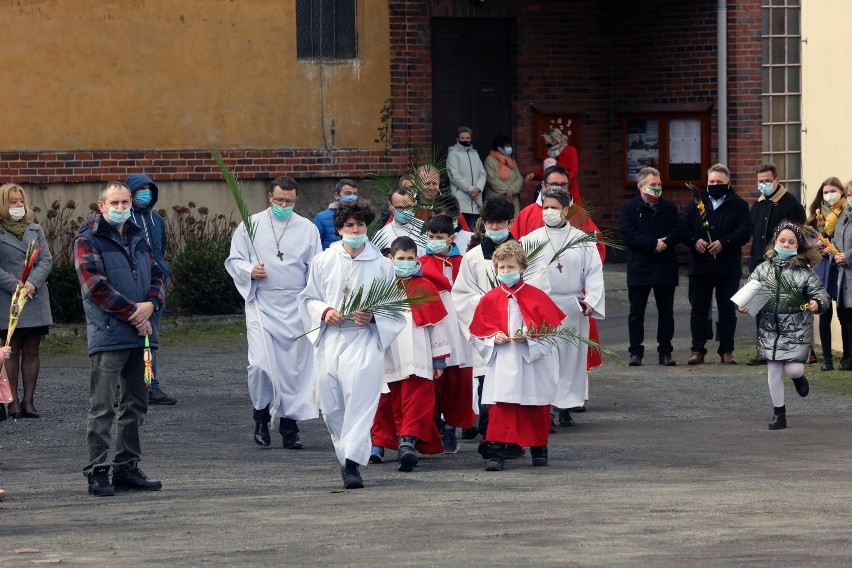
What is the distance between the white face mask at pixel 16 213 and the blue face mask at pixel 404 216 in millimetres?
3043

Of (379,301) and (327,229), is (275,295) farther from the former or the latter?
(327,229)

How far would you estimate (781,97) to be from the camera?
77.7ft

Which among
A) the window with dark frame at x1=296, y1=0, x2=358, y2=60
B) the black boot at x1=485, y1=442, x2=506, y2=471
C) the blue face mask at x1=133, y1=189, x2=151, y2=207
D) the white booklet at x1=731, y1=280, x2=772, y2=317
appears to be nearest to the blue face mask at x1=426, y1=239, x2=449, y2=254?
the black boot at x1=485, y1=442, x2=506, y2=471

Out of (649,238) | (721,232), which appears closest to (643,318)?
(649,238)

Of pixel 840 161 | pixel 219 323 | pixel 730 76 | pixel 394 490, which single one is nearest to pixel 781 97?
pixel 730 76

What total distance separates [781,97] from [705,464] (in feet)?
44.5

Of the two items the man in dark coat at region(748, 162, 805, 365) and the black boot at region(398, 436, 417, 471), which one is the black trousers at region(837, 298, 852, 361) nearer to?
the man in dark coat at region(748, 162, 805, 365)

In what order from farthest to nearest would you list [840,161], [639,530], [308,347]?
[840,161]
[308,347]
[639,530]

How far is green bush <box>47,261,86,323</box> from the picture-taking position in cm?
1833

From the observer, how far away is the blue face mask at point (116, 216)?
389 inches

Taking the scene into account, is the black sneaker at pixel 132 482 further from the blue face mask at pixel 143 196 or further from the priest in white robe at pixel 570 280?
the blue face mask at pixel 143 196

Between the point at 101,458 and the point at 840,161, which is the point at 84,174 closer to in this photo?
the point at 840,161

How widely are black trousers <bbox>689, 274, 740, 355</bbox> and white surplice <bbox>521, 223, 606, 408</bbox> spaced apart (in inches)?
156

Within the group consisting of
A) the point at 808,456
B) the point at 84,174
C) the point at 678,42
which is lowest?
the point at 808,456
